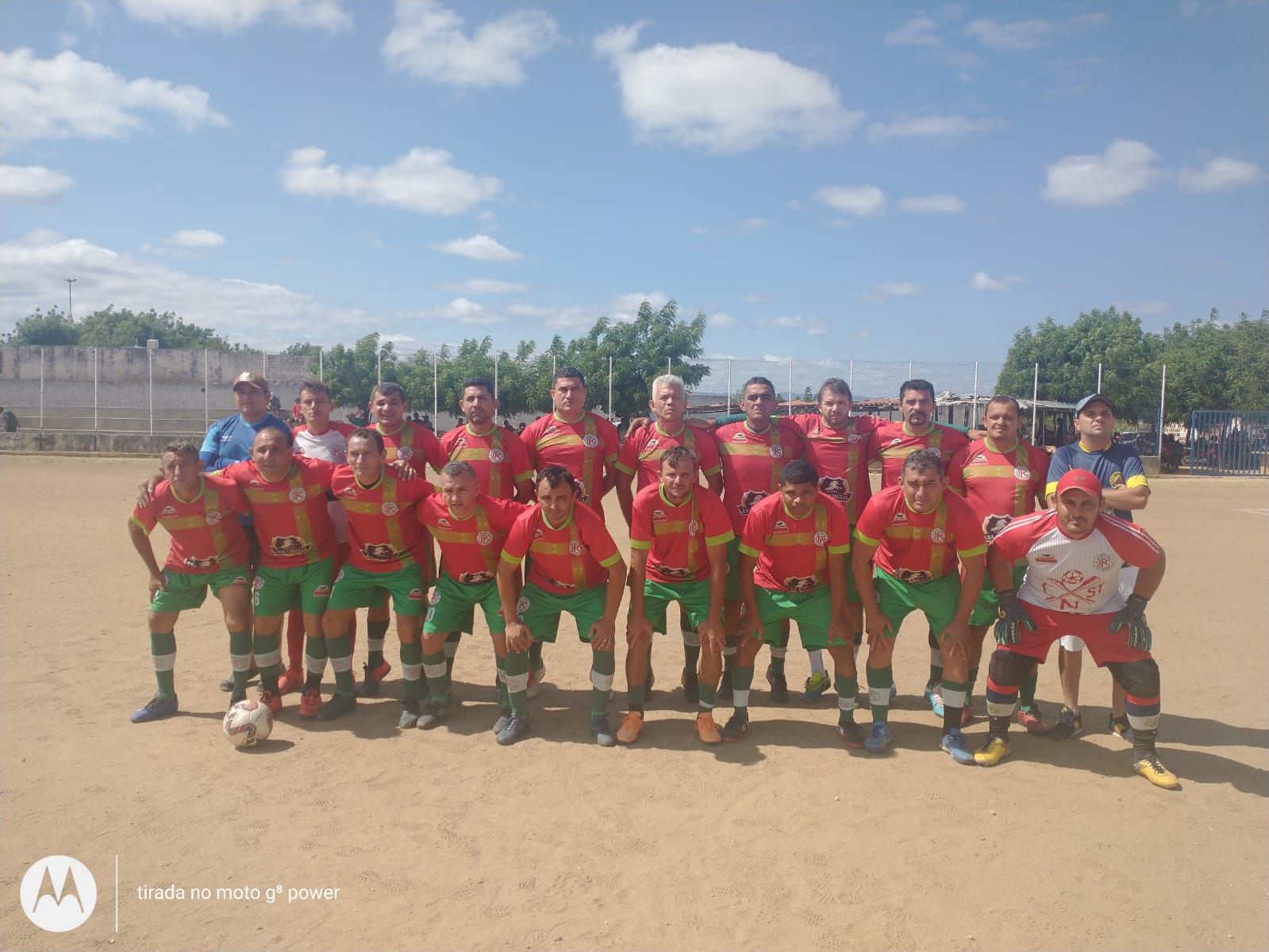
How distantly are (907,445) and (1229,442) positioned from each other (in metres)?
26.3

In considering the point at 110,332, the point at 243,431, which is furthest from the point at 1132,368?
the point at 110,332

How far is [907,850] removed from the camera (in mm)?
3809

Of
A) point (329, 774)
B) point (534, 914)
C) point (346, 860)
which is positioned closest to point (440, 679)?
point (329, 774)

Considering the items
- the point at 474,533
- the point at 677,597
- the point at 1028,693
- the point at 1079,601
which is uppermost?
the point at 474,533

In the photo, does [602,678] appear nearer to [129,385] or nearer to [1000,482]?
[1000,482]

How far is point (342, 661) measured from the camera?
5520 millimetres

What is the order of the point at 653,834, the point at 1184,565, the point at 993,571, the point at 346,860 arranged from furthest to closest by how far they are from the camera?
the point at 1184,565
the point at 993,571
the point at 653,834
the point at 346,860

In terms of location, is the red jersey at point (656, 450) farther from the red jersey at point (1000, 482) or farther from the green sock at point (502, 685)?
the red jersey at point (1000, 482)

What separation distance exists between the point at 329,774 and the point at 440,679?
1.03 meters

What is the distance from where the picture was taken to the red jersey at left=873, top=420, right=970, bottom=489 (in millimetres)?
5629

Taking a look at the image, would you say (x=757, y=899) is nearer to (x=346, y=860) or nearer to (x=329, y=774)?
(x=346, y=860)

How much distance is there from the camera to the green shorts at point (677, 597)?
17.3 feet

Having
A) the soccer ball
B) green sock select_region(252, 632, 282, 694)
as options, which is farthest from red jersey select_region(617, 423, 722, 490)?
the soccer ball

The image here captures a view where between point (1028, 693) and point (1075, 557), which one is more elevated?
point (1075, 557)
